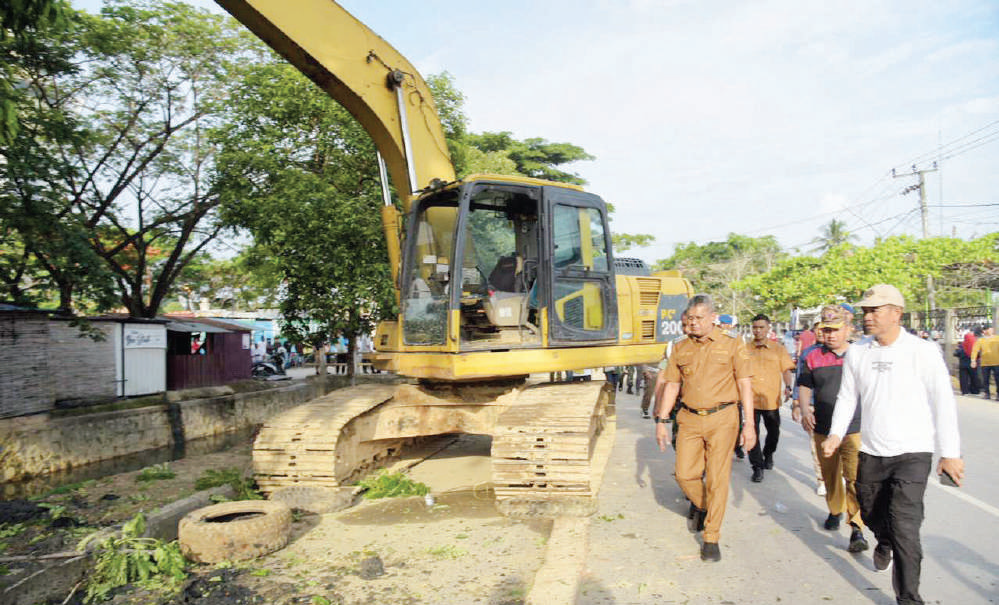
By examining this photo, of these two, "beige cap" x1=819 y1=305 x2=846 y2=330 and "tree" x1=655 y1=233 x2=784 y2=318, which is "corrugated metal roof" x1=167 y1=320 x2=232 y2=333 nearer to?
"beige cap" x1=819 y1=305 x2=846 y2=330

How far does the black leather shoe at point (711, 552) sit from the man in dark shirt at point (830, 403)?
3.66 ft

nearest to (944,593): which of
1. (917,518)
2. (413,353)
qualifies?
(917,518)

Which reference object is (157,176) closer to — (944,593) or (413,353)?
(413,353)

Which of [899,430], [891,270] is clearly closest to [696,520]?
[899,430]

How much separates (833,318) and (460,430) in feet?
11.4

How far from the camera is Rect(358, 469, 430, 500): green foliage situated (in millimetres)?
6561

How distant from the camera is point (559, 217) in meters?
6.84

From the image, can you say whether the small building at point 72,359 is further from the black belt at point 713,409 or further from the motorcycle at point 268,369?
the motorcycle at point 268,369

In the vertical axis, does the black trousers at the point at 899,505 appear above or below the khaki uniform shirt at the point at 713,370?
below

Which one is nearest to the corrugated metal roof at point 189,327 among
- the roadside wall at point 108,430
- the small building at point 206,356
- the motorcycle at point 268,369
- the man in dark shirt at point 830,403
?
the small building at point 206,356

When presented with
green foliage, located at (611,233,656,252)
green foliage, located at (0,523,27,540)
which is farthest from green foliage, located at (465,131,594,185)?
green foliage, located at (0,523,27,540)

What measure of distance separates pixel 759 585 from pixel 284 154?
12.2 meters

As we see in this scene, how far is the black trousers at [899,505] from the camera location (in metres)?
3.70

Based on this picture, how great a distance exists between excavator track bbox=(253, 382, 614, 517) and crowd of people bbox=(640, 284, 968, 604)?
0.77m
